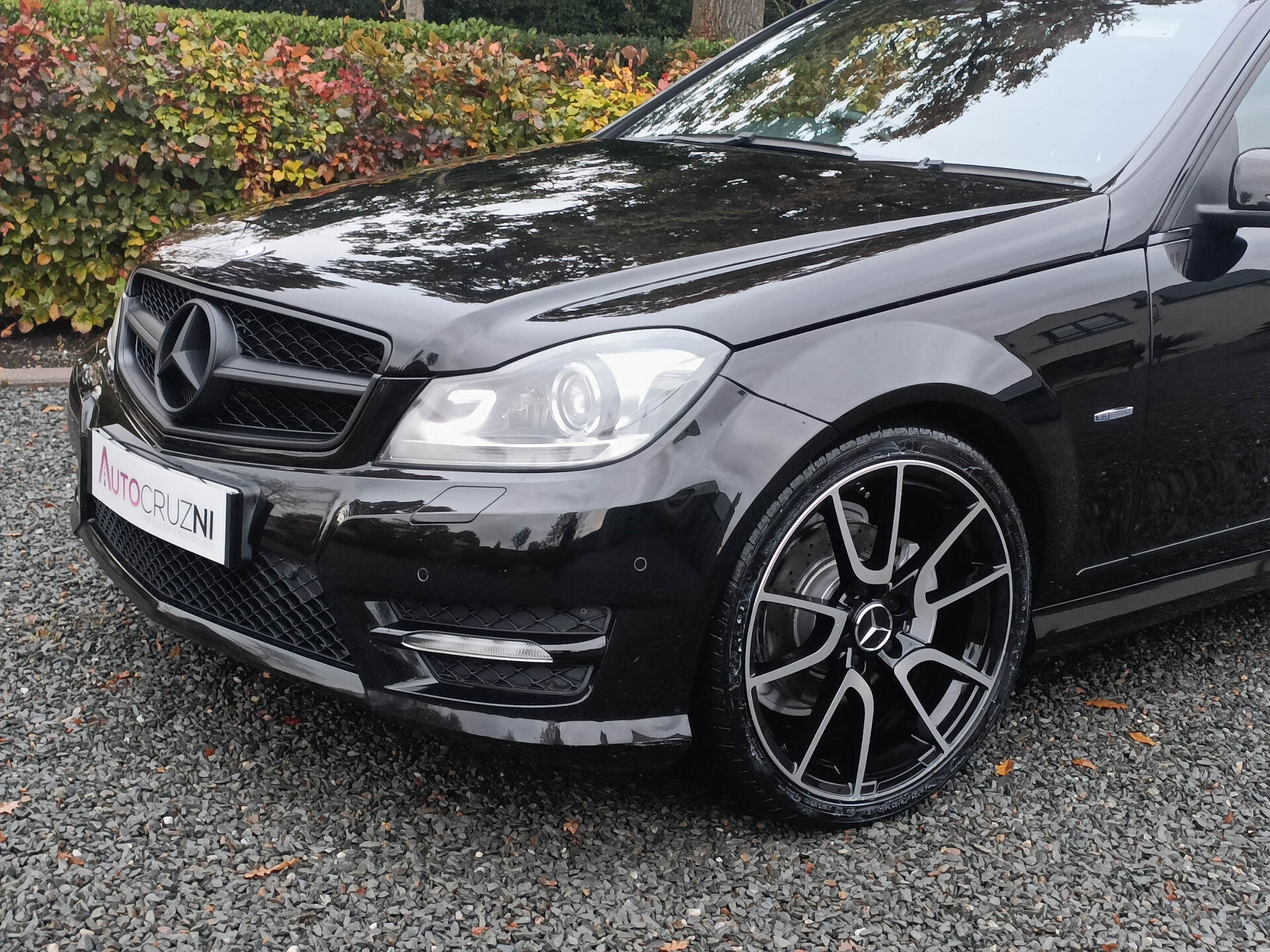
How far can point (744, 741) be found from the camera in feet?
7.02

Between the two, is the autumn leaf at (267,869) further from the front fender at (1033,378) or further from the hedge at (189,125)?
the hedge at (189,125)

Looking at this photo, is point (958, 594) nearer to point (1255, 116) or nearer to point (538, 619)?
point (538, 619)

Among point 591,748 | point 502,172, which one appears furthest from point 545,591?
point 502,172

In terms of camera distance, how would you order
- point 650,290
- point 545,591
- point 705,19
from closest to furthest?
point 545,591
point 650,290
point 705,19

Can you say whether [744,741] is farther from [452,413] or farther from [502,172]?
[502,172]

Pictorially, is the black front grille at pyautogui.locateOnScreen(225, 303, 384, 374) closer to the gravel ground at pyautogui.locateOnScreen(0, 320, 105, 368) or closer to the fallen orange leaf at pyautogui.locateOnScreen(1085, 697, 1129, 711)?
the fallen orange leaf at pyautogui.locateOnScreen(1085, 697, 1129, 711)

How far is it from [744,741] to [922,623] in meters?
0.44

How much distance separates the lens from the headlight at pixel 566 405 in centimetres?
194

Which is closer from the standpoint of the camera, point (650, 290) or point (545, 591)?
point (545, 591)

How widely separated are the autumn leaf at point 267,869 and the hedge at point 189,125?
3.70 metres

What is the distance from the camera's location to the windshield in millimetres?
2668

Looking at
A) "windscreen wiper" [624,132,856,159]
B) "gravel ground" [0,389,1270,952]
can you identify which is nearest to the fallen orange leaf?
"gravel ground" [0,389,1270,952]

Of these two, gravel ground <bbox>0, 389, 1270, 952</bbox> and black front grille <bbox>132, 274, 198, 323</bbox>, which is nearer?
gravel ground <bbox>0, 389, 1270, 952</bbox>

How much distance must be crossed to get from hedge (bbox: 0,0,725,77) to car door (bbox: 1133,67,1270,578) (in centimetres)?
419
